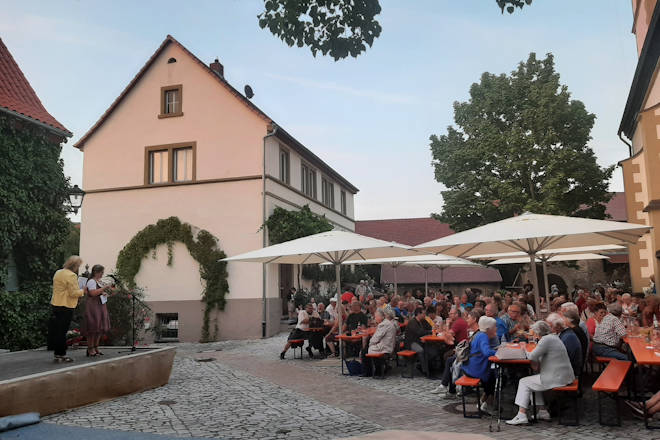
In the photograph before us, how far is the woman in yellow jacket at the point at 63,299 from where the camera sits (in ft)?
29.7

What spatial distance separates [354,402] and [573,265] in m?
25.0

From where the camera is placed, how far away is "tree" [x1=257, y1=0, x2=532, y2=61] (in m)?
7.26

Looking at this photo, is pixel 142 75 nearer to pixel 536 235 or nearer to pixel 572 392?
pixel 536 235

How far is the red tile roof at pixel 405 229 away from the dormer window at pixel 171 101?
76.0 feet

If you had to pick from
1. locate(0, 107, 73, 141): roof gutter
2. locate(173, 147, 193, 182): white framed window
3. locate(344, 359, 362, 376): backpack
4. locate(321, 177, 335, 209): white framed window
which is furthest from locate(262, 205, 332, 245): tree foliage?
locate(344, 359, 362, 376): backpack

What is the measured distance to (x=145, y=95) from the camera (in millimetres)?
22016

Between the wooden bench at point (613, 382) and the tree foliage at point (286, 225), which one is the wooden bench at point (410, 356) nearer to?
the wooden bench at point (613, 382)

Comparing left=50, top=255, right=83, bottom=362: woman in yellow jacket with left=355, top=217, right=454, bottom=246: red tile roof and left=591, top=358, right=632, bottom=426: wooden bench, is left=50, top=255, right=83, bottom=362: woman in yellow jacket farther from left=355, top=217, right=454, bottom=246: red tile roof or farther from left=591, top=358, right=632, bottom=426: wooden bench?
left=355, top=217, right=454, bottom=246: red tile roof

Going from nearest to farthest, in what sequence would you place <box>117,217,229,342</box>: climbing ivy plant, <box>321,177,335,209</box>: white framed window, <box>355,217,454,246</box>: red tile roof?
<box>117,217,229,342</box>: climbing ivy plant → <box>321,177,335,209</box>: white framed window → <box>355,217,454,246</box>: red tile roof

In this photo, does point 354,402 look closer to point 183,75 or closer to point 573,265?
point 183,75

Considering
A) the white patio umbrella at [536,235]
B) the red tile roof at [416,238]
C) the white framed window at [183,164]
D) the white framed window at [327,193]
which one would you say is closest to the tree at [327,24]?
the white patio umbrella at [536,235]

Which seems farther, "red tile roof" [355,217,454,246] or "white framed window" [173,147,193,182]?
"red tile roof" [355,217,454,246]

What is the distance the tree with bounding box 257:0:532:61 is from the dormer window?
15084 millimetres

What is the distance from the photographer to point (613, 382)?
6836 millimetres
